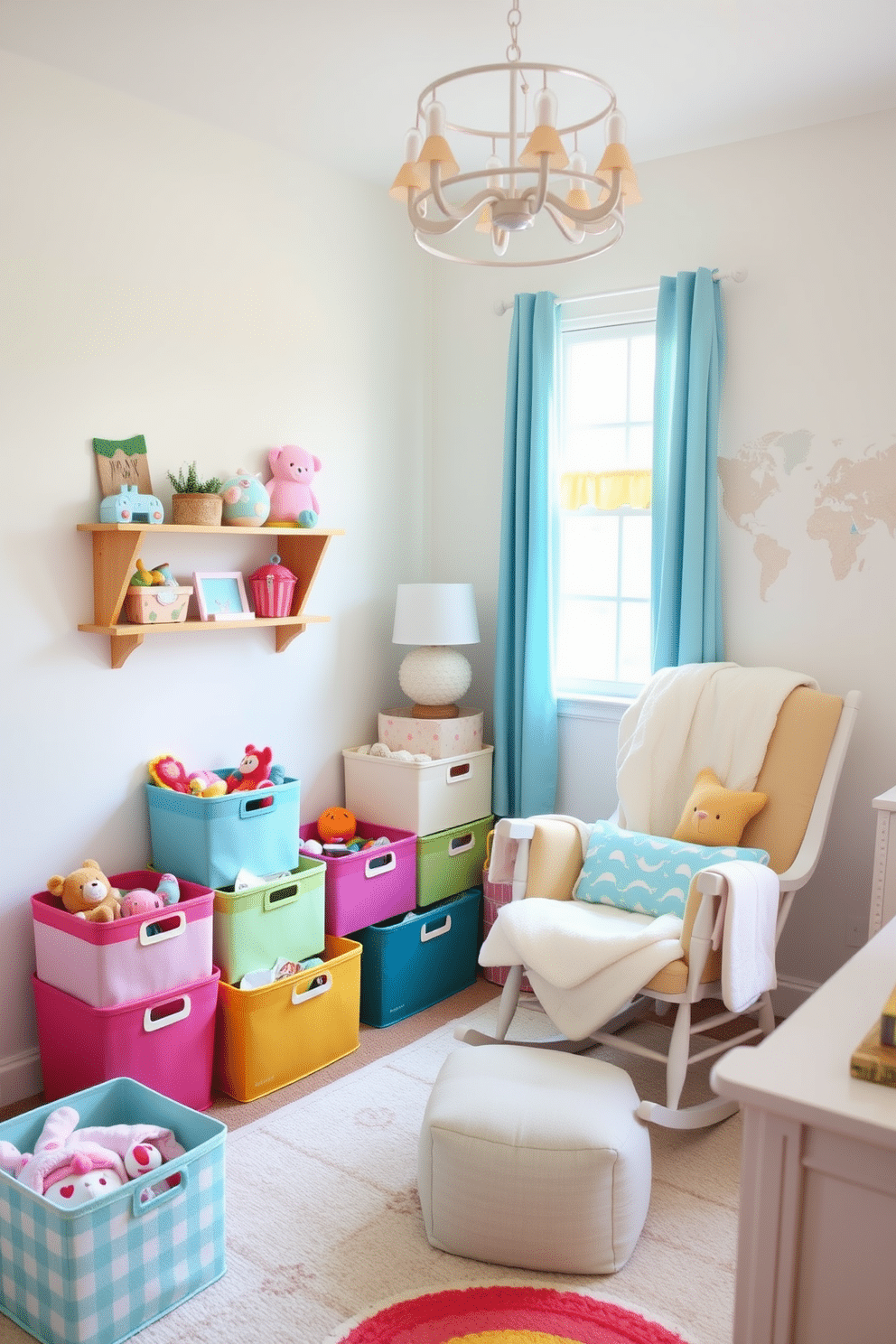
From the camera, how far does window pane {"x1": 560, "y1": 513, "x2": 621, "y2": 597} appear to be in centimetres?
344

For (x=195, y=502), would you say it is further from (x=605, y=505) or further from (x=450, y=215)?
(x=605, y=505)

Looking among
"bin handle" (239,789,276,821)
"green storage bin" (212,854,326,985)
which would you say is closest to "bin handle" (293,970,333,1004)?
"green storage bin" (212,854,326,985)

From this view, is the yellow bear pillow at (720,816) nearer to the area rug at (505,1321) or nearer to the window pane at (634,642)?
the window pane at (634,642)

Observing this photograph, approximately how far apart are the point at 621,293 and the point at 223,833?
6.67ft

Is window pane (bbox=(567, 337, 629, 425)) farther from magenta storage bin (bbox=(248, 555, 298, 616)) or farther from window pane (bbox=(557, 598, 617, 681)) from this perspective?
magenta storage bin (bbox=(248, 555, 298, 616))

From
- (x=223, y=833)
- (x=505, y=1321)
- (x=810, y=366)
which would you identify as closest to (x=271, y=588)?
(x=223, y=833)

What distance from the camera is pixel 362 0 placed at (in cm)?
221

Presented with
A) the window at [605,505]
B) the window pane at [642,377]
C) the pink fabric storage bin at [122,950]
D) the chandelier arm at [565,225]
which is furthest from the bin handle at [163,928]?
the window pane at [642,377]

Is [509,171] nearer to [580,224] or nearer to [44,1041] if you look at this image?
[580,224]

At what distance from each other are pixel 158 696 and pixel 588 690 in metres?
1.42

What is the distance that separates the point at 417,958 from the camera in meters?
3.16

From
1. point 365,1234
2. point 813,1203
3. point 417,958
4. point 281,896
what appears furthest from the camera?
point 417,958

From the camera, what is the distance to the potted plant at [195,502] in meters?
2.72

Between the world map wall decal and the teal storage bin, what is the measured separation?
4.53ft
